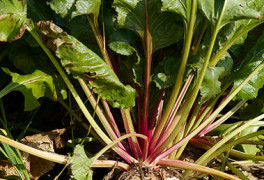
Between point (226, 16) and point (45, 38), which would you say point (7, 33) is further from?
point (226, 16)

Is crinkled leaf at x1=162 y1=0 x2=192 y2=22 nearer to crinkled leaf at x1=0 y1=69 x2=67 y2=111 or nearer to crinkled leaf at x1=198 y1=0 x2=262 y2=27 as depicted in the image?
crinkled leaf at x1=198 y1=0 x2=262 y2=27

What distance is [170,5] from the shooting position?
52.0 inches

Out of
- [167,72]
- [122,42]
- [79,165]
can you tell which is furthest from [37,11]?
[79,165]

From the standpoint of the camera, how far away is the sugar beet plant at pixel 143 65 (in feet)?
4.40

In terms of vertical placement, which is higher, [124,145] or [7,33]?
[7,33]

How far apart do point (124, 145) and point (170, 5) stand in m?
0.66

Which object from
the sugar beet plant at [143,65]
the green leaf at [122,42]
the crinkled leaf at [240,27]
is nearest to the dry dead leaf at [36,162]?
the sugar beet plant at [143,65]

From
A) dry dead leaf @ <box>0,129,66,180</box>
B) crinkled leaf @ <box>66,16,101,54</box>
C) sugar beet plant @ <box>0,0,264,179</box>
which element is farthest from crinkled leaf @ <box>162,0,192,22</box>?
dry dead leaf @ <box>0,129,66,180</box>

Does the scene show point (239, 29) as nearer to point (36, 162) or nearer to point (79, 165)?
point (79, 165)

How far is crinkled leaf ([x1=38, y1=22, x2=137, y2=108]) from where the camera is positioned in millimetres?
1291

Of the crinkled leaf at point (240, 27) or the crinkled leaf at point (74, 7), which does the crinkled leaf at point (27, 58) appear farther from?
the crinkled leaf at point (240, 27)

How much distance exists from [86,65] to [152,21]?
37cm

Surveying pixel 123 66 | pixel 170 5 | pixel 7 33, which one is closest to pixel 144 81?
pixel 123 66

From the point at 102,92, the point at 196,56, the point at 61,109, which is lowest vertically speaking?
the point at 61,109
